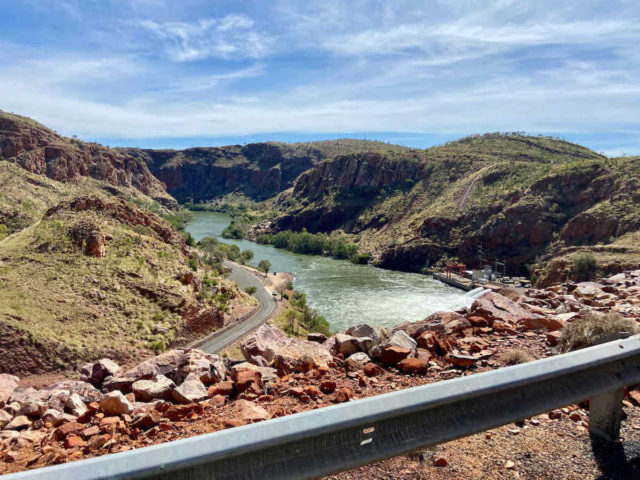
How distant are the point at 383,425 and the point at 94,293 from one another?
33.3 m

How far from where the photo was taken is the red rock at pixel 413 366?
18.1ft

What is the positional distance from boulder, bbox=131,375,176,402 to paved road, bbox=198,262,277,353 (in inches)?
1208

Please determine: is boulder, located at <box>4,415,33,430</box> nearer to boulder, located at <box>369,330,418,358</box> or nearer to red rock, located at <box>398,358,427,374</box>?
boulder, located at <box>369,330,418,358</box>

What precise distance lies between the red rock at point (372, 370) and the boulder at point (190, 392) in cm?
208

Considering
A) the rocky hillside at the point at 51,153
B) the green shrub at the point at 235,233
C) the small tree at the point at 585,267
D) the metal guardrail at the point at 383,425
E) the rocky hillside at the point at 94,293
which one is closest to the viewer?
the metal guardrail at the point at 383,425

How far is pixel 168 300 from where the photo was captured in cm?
3641

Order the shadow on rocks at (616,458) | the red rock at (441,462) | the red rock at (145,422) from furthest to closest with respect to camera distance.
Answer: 1. the red rock at (145,422)
2. the red rock at (441,462)
3. the shadow on rocks at (616,458)

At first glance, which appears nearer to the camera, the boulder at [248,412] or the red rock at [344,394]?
the boulder at [248,412]


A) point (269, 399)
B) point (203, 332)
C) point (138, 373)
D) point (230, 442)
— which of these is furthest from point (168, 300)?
point (230, 442)

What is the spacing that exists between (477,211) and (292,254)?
4713cm

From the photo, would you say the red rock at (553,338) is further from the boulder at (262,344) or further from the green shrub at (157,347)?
the green shrub at (157,347)

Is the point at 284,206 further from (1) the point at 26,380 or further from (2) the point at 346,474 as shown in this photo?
(2) the point at 346,474

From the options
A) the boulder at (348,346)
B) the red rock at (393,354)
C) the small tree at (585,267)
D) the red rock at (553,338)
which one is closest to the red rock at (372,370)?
the red rock at (393,354)

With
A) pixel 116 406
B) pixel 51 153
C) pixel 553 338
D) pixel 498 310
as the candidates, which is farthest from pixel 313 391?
pixel 51 153
